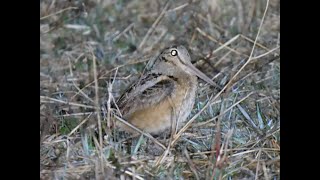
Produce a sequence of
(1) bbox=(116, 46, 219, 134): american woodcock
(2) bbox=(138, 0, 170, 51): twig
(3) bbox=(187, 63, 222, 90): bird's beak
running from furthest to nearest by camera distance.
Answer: (2) bbox=(138, 0, 170, 51): twig < (3) bbox=(187, 63, 222, 90): bird's beak < (1) bbox=(116, 46, 219, 134): american woodcock

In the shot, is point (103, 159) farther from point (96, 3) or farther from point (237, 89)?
point (96, 3)

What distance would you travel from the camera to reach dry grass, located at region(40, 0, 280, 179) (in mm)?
3990

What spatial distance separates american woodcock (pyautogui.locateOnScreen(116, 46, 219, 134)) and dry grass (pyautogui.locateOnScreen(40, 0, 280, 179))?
65 mm

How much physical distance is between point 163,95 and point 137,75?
485 millimetres

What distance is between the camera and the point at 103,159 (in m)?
3.91

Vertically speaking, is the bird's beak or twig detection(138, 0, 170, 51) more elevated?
twig detection(138, 0, 170, 51)

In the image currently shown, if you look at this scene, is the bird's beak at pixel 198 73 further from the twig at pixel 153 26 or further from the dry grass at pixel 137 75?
the twig at pixel 153 26

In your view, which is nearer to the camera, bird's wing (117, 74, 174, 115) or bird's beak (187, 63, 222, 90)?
bird's wing (117, 74, 174, 115)

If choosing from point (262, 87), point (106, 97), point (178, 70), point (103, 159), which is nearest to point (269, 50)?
point (262, 87)

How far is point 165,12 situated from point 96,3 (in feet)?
1.37

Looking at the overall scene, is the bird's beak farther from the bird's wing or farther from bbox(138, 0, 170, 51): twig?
bbox(138, 0, 170, 51): twig

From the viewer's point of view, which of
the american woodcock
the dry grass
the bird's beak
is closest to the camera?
the dry grass

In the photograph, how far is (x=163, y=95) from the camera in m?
4.12

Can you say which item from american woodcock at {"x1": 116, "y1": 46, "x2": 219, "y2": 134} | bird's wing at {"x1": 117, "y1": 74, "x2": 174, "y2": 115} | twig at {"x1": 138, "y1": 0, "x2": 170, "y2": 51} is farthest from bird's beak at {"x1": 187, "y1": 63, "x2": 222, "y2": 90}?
twig at {"x1": 138, "y1": 0, "x2": 170, "y2": 51}
